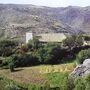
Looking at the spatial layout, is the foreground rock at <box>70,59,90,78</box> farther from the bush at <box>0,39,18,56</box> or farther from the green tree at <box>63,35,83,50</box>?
the bush at <box>0,39,18,56</box>

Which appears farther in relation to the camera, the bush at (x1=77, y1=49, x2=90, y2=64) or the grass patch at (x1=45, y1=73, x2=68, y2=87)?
the bush at (x1=77, y1=49, x2=90, y2=64)

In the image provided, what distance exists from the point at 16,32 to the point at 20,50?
37.6 m

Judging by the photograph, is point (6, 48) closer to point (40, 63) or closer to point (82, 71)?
point (40, 63)

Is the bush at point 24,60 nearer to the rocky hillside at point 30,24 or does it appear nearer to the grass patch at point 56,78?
the grass patch at point 56,78

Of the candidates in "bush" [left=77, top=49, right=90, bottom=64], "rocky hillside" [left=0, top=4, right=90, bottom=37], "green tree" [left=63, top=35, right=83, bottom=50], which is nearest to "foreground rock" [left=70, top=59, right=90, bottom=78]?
"bush" [left=77, top=49, right=90, bottom=64]

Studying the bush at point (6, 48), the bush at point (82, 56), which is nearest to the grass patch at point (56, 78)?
the bush at point (82, 56)

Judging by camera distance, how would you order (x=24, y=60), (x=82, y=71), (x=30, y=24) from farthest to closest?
1. (x=30, y=24)
2. (x=24, y=60)
3. (x=82, y=71)

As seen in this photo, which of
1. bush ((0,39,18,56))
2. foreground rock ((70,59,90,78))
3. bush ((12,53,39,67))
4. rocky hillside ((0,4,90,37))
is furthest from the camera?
rocky hillside ((0,4,90,37))

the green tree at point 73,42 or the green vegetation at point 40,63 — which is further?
the green tree at point 73,42

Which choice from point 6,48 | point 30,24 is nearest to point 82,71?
point 6,48

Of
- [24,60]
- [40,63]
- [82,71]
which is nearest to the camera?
[82,71]

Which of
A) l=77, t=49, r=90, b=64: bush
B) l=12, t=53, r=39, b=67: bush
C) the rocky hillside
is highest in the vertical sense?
l=77, t=49, r=90, b=64: bush

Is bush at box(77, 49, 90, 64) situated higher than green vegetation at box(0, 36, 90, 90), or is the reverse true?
bush at box(77, 49, 90, 64)

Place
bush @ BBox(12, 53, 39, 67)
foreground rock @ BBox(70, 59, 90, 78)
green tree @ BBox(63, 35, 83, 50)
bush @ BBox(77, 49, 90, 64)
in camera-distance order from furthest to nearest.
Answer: green tree @ BBox(63, 35, 83, 50)
bush @ BBox(12, 53, 39, 67)
bush @ BBox(77, 49, 90, 64)
foreground rock @ BBox(70, 59, 90, 78)
